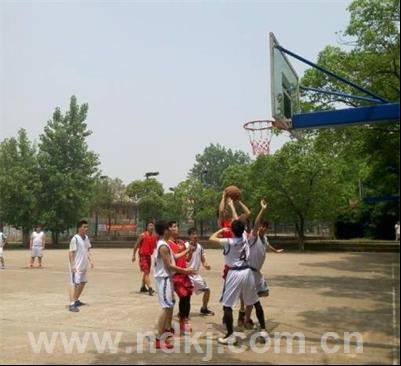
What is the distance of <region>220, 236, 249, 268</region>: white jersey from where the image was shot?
24.5ft

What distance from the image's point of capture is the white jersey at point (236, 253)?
747 centimetres

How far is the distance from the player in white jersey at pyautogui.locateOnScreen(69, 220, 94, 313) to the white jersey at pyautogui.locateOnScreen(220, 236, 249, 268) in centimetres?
424

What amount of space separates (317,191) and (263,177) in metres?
3.54

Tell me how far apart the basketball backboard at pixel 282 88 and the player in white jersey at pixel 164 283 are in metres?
3.18

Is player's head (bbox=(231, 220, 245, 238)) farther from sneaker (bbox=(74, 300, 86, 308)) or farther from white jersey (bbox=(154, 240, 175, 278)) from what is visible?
sneaker (bbox=(74, 300, 86, 308))

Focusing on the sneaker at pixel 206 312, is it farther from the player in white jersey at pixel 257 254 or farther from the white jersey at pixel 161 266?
the white jersey at pixel 161 266

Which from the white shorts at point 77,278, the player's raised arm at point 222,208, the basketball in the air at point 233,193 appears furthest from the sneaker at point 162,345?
the white shorts at point 77,278

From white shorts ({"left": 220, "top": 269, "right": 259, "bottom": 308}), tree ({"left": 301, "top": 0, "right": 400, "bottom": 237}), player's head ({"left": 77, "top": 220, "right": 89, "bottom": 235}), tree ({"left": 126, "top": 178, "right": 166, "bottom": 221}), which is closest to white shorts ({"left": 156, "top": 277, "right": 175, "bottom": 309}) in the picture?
white shorts ({"left": 220, "top": 269, "right": 259, "bottom": 308})

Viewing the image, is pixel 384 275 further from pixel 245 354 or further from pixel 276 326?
pixel 245 354

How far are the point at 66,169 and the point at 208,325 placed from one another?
132 feet

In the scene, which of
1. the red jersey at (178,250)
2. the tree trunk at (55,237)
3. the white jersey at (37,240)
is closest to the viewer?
the red jersey at (178,250)

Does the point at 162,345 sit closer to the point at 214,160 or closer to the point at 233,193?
the point at 233,193

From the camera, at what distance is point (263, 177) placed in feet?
112

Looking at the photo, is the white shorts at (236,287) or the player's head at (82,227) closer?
the white shorts at (236,287)
